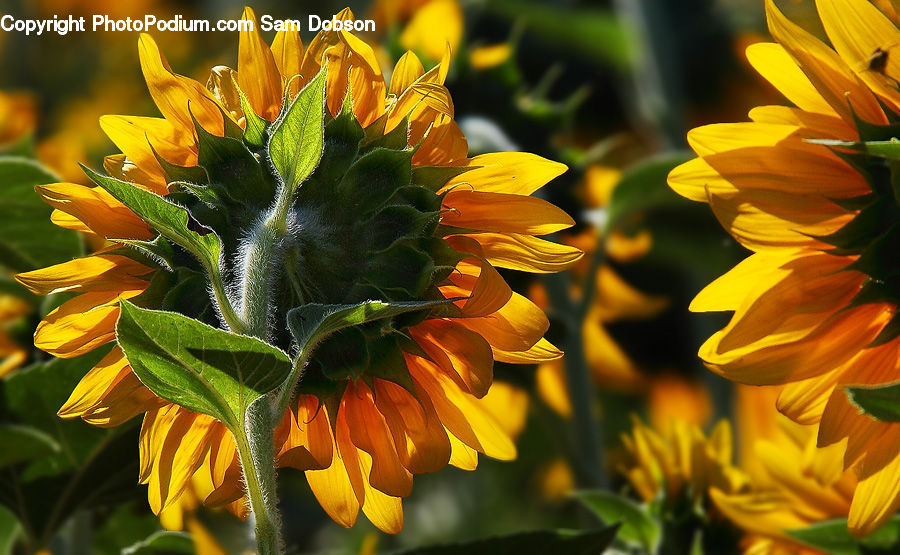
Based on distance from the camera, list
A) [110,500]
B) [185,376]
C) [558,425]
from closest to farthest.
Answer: [185,376] < [110,500] < [558,425]

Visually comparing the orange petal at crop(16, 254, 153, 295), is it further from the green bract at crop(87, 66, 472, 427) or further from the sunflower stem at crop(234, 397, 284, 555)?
the sunflower stem at crop(234, 397, 284, 555)

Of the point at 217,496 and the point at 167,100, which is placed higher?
the point at 167,100

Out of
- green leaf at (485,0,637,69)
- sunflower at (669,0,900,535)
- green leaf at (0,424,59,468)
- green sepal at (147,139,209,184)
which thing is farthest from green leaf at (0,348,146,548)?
green leaf at (485,0,637,69)

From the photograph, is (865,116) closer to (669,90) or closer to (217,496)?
(217,496)

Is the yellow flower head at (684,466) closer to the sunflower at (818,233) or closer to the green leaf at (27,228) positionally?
the sunflower at (818,233)

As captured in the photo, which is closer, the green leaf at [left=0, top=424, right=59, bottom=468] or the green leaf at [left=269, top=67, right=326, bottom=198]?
the green leaf at [left=269, top=67, right=326, bottom=198]

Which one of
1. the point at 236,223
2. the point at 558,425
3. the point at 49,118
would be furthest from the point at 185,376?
the point at 49,118

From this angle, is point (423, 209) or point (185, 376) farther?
point (423, 209)
